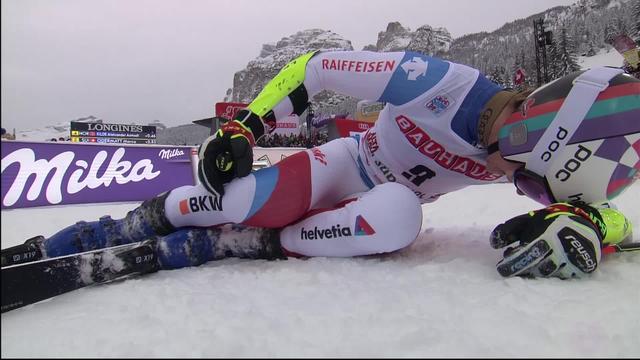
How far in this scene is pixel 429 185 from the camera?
1291mm

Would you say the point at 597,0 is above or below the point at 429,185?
above

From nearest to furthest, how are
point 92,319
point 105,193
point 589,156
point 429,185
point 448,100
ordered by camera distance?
point 92,319
point 589,156
point 448,100
point 429,185
point 105,193

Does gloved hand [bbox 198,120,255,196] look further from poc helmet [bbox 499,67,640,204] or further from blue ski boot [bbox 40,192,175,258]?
poc helmet [bbox 499,67,640,204]

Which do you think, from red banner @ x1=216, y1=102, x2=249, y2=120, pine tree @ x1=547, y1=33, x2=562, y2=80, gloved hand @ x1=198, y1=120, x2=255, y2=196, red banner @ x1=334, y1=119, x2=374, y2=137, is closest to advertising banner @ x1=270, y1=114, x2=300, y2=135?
red banner @ x1=216, y1=102, x2=249, y2=120

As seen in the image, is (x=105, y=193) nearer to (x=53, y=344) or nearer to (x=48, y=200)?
(x=48, y=200)

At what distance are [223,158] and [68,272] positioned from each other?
0.46m

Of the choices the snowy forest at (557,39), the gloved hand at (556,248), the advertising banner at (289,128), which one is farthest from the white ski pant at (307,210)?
the advertising banner at (289,128)

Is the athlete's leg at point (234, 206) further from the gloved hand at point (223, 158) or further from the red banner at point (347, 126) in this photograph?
the red banner at point (347, 126)

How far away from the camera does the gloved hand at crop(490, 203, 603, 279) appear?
81 cm

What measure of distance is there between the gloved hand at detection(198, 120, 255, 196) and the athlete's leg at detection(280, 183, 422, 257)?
26cm

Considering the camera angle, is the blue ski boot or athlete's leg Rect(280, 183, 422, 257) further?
the blue ski boot

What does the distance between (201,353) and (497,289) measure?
56 cm

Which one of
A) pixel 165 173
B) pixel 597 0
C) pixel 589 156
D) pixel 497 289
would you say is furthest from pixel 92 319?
pixel 597 0

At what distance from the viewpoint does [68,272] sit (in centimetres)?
Answer: 78
